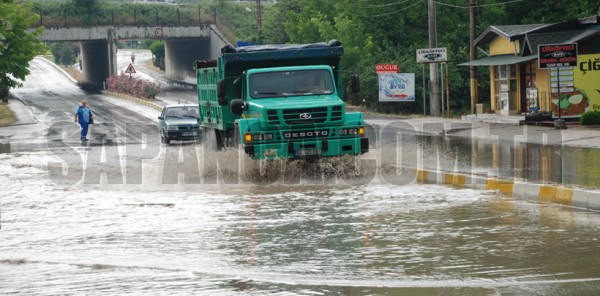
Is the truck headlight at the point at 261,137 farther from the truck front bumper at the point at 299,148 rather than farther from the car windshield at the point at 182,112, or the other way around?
the car windshield at the point at 182,112

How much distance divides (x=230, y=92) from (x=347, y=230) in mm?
9982

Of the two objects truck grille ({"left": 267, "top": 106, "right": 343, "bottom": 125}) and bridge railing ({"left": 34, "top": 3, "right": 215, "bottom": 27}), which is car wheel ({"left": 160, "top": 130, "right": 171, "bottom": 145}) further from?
bridge railing ({"left": 34, "top": 3, "right": 215, "bottom": 27})

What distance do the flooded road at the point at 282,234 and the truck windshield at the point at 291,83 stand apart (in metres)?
1.62

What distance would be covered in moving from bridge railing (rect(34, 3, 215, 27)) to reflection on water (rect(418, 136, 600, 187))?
68205 millimetres

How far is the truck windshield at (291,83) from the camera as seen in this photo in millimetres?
20375

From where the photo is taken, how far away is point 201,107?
26781 mm

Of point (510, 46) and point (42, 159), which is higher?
point (510, 46)

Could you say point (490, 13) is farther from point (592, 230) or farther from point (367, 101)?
point (592, 230)

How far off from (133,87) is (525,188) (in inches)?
2442

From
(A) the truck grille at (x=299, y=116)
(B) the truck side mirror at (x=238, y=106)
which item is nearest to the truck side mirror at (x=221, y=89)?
(B) the truck side mirror at (x=238, y=106)

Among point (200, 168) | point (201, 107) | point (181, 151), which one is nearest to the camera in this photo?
point (200, 168)

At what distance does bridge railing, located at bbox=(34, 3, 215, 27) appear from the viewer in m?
91.9

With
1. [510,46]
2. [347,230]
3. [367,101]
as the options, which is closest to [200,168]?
[347,230]

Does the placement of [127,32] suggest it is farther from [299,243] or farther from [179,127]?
[299,243]
